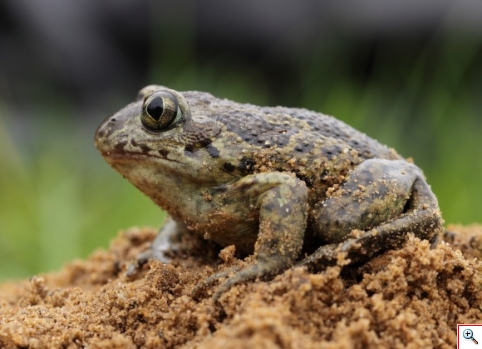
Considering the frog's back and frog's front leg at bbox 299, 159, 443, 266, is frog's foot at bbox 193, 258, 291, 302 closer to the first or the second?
frog's front leg at bbox 299, 159, 443, 266

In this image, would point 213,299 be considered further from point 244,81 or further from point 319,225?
point 244,81

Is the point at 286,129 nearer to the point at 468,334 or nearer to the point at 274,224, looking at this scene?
the point at 274,224

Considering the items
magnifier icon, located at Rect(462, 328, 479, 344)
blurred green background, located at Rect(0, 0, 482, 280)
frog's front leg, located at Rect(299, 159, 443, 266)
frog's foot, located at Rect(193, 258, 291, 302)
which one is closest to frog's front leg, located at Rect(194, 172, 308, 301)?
frog's foot, located at Rect(193, 258, 291, 302)

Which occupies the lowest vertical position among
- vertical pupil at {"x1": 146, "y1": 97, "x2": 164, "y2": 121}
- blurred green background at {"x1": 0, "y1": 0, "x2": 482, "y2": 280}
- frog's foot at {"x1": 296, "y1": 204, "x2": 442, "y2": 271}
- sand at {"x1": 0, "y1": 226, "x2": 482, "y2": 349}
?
sand at {"x1": 0, "y1": 226, "x2": 482, "y2": 349}

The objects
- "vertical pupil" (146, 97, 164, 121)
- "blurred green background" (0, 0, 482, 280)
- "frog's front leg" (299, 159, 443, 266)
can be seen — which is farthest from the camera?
"blurred green background" (0, 0, 482, 280)

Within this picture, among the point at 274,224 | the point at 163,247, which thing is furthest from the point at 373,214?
the point at 163,247

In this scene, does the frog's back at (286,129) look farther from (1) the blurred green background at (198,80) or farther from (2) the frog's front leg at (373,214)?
(1) the blurred green background at (198,80)

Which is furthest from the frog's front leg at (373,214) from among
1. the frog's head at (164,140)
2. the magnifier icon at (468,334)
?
the frog's head at (164,140)

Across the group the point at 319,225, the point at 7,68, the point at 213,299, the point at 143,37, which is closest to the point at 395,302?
the point at 319,225
